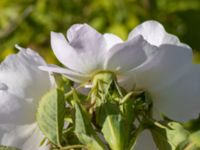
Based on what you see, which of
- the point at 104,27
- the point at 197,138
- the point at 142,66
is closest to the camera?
the point at 197,138

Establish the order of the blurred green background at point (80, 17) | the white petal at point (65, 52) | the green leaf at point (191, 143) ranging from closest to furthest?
1. the green leaf at point (191, 143)
2. the white petal at point (65, 52)
3. the blurred green background at point (80, 17)

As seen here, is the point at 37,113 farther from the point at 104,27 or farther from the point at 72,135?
the point at 104,27

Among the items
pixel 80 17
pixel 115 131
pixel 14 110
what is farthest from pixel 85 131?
pixel 80 17

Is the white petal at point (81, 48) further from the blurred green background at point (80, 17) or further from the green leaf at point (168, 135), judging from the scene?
the blurred green background at point (80, 17)

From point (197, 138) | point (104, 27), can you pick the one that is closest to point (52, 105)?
point (197, 138)

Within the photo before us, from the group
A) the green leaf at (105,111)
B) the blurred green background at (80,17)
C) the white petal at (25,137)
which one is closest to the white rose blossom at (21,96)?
the white petal at (25,137)

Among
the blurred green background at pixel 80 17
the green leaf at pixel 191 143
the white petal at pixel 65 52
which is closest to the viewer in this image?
the green leaf at pixel 191 143

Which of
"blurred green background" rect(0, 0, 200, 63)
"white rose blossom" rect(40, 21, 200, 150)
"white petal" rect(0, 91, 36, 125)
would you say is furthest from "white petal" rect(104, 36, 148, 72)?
"blurred green background" rect(0, 0, 200, 63)

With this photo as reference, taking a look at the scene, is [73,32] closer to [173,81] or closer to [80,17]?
[173,81]
